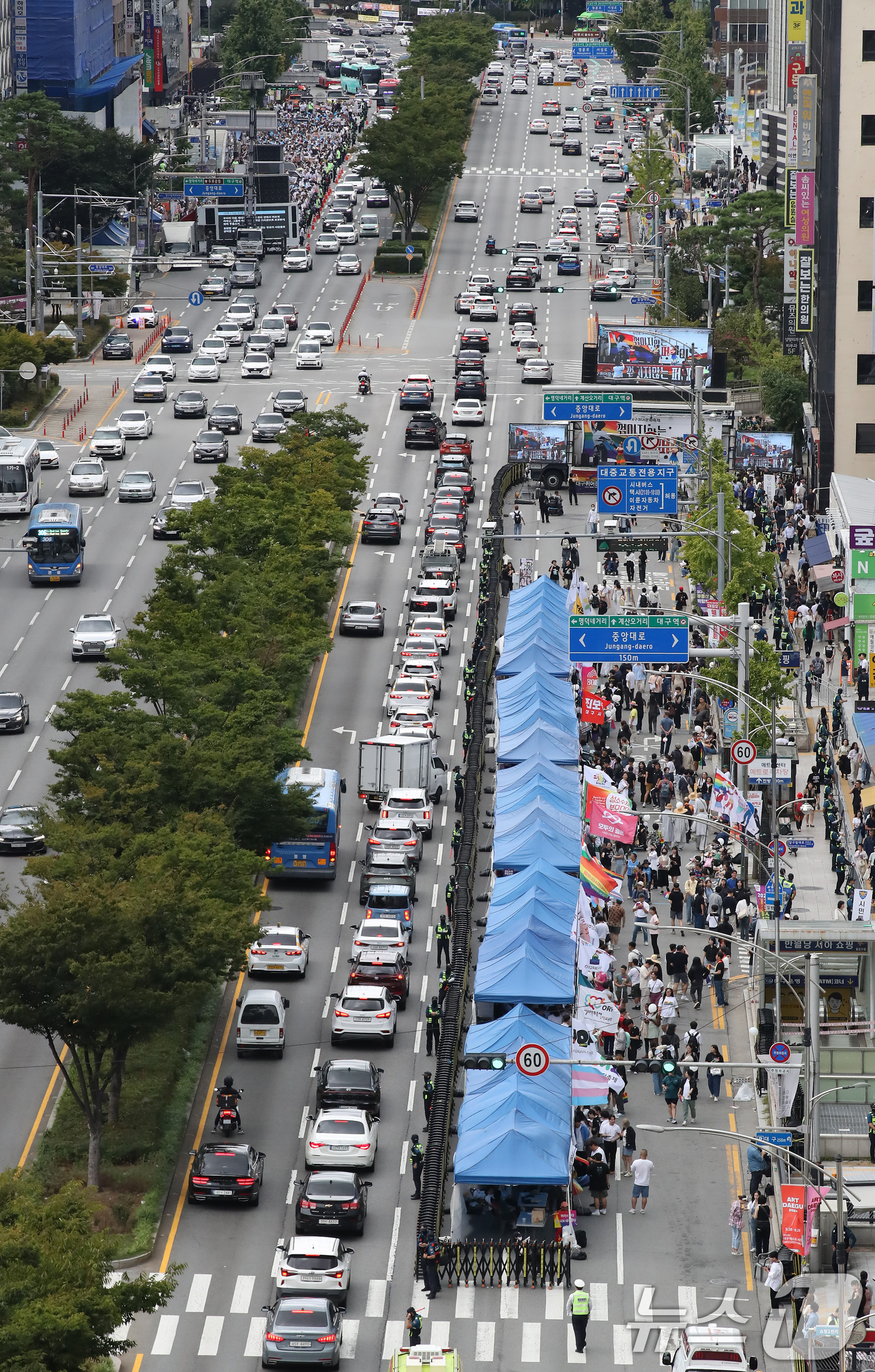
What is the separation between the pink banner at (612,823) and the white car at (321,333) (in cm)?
7216

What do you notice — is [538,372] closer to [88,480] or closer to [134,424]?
[134,424]

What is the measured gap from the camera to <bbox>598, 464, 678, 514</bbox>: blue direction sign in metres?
66.6

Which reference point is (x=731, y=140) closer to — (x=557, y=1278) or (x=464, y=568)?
(x=464, y=568)

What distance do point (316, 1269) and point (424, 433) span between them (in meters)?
68.6

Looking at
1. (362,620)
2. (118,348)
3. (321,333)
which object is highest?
(321,333)

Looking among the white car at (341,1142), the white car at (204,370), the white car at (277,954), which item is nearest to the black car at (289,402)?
the white car at (204,370)

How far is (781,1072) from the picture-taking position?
4703 centimetres

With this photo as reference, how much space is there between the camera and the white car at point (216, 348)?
121938mm

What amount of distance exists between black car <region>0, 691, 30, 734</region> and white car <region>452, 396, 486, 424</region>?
138 feet

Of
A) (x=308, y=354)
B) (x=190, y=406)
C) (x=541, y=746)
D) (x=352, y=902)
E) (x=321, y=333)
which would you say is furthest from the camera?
(x=321, y=333)

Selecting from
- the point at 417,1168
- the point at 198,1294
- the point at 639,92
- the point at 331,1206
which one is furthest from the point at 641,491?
the point at 639,92

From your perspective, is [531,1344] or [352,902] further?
[352,902]

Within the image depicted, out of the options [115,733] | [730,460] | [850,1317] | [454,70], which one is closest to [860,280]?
[730,460]

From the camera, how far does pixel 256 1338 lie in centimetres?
4303
